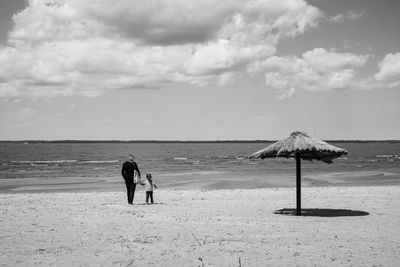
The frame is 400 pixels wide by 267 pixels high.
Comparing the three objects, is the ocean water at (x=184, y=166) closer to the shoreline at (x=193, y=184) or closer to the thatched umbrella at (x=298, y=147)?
the shoreline at (x=193, y=184)

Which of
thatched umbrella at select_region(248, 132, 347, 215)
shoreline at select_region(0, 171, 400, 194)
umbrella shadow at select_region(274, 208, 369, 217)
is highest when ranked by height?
thatched umbrella at select_region(248, 132, 347, 215)

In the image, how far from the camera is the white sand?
7379mm

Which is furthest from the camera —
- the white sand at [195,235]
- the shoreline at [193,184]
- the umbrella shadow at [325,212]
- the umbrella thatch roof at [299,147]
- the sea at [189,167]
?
the sea at [189,167]

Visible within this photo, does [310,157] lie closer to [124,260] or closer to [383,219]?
[383,219]

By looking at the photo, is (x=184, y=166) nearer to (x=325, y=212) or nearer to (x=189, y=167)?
(x=189, y=167)

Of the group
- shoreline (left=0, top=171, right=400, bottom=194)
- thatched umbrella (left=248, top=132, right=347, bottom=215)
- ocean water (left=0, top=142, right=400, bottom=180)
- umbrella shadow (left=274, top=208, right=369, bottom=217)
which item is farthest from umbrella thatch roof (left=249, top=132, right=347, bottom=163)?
shoreline (left=0, top=171, right=400, bottom=194)

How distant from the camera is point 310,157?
13273mm

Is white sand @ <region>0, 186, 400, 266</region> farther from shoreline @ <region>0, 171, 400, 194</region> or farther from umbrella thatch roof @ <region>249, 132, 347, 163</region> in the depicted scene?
shoreline @ <region>0, 171, 400, 194</region>

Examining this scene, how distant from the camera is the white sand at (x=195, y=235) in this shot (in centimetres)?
738

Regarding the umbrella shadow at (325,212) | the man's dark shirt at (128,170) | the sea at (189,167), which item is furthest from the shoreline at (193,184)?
the umbrella shadow at (325,212)

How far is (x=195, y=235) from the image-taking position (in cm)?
927

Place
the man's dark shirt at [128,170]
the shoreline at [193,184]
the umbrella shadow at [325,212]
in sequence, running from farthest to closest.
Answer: the shoreline at [193,184], the man's dark shirt at [128,170], the umbrella shadow at [325,212]

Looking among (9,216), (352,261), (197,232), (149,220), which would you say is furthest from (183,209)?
(352,261)

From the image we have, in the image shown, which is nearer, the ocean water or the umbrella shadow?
the umbrella shadow
